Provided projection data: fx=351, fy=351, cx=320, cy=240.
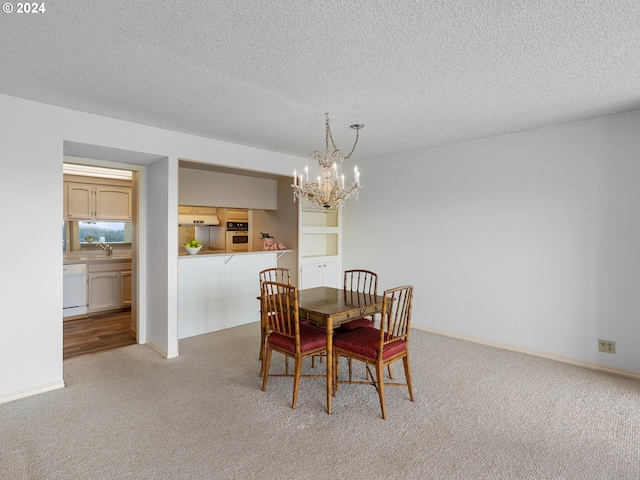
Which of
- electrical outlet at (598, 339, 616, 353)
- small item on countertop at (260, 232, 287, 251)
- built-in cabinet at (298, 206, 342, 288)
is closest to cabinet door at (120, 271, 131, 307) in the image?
small item on countertop at (260, 232, 287, 251)

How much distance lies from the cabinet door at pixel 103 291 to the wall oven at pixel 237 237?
176cm

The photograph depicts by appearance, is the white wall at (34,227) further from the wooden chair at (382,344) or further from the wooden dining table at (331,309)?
the wooden chair at (382,344)

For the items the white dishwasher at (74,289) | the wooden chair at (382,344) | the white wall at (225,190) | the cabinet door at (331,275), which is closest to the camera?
the wooden chair at (382,344)

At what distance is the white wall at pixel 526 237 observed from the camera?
321cm

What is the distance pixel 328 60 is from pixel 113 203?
5.11m

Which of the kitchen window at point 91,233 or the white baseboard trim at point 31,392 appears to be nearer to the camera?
the white baseboard trim at point 31,392

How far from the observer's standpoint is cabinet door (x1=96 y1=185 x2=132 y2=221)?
5.70m

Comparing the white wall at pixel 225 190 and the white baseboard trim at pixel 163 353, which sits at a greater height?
the white wall at pixel 225 190

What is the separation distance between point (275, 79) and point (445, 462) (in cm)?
263

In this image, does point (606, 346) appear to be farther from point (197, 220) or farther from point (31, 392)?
point (197, 220)

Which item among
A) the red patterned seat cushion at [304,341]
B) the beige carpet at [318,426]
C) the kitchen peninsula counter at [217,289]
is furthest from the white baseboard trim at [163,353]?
the red patterned seat cushion at [304,341]

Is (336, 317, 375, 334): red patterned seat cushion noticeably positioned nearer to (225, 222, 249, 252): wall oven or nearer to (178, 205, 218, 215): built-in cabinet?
(225, 222, 249, 252): wall oven

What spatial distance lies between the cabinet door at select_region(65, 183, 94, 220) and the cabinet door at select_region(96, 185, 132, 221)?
0.11m

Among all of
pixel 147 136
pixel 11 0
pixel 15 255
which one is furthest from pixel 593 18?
pixel 15 255
